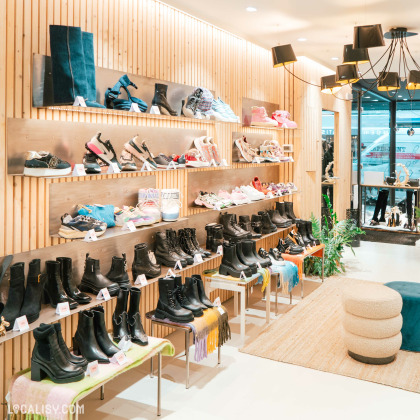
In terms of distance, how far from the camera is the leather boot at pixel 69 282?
3262 millimetres

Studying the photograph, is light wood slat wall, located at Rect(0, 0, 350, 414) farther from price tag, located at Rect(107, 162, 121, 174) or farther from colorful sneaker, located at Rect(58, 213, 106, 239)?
price tag, located at Rect(107, 162, 121, 174)

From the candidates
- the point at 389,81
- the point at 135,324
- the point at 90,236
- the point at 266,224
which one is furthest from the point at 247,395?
the point at 389,81

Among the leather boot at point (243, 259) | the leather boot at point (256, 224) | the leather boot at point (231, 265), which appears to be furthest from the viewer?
the leather boot at point (256, 224)

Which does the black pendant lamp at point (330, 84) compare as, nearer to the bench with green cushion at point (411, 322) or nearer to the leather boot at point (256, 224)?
the leather boot at point (256, 224)

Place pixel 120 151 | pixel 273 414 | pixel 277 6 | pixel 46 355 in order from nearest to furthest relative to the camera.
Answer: pixel 46 355 → pixel 273 414 → pixel 120 151 → pixel 277 6

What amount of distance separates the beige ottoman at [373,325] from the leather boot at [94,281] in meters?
1.92

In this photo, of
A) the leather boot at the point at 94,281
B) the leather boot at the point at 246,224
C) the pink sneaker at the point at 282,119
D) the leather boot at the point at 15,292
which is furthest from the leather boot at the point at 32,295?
the pink sneaker at the point at 282,119

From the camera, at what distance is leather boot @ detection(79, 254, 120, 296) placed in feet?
11.3

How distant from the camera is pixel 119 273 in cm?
363

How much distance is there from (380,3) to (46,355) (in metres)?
4.25

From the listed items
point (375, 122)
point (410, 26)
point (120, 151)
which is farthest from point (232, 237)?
point (375, 122)

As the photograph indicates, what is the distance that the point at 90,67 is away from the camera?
325cm

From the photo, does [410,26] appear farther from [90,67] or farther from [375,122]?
[375,122]

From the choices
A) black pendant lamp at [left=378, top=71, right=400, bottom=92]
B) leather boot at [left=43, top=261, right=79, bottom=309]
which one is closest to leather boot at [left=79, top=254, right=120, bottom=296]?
leather boot at [left=43, top=261, right=79, bottom=309]
